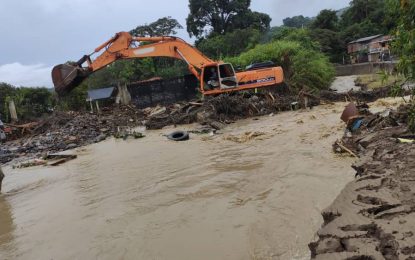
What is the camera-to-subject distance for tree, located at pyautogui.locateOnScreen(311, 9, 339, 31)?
173ft

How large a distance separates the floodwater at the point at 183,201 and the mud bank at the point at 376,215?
1.84 feet

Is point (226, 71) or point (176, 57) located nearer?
point (226, 71)

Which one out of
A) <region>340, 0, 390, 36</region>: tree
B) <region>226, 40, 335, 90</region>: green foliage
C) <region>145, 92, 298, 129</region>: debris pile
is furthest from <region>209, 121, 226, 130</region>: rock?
<region>340, 0, 390, 36</region>: tree

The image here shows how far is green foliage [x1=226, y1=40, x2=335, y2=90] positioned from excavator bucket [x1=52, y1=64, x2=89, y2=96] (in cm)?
1009

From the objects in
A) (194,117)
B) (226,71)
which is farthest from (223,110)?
(226,71)

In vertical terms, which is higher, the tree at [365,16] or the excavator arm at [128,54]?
the tree at [365,16]

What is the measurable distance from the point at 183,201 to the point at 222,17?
174ft

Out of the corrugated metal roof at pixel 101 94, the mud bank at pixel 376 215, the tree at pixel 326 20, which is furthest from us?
the tree at pixel 326 20

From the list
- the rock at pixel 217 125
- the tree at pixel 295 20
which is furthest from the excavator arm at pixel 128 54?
the tree at pixel 295 20

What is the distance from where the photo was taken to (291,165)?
769 centimetres

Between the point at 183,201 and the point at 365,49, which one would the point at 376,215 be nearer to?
the point at 183,201

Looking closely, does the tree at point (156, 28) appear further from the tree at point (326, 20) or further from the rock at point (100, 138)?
the rock at point (100, 138)

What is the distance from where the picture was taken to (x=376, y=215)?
353 centimetres

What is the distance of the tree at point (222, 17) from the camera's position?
181 feet
